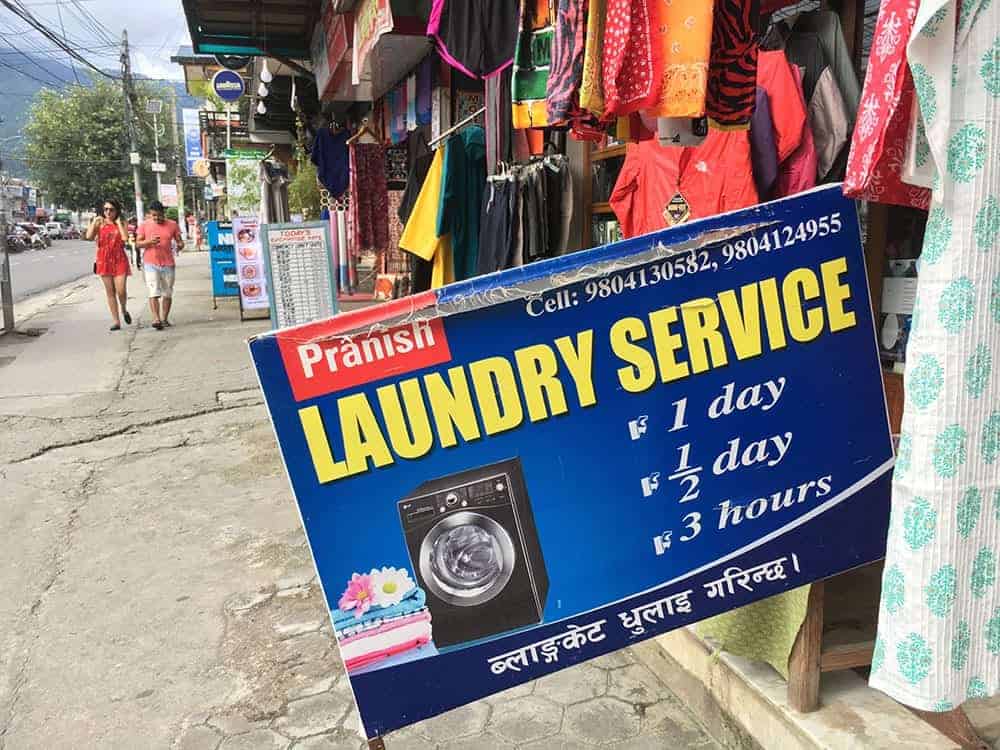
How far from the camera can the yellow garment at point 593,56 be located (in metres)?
2.21

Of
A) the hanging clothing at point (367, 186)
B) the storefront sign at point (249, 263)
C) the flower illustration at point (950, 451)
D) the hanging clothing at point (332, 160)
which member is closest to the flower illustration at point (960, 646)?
the flower illustration at point (950, 451)

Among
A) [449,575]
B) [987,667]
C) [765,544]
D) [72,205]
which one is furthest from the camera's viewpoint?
[72,205]

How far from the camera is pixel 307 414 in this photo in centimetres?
175

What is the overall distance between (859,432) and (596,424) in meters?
0.75

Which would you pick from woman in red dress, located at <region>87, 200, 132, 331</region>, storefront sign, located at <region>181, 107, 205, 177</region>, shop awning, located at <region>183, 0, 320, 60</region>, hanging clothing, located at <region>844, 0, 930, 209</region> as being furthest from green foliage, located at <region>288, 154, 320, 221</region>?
hanging clothing, located at <region>844, 0, 930, 209</region>

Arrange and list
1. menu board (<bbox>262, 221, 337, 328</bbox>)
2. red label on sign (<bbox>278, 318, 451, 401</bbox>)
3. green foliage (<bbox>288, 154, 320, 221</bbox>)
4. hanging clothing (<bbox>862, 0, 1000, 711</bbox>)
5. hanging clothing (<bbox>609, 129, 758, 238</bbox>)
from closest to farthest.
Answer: hanging clothing (<bbox>862, 0, 1000, 711</bbox>), red label on sign (<bbox>278, 318, 451, 401</bbox>), hanging clothing (<bbox>609, 129, 758, 238</bbox>), menu board (<bbox>262, 221, 337, 328</bbox>), green foliage (<bbox>288, 154, 320, 221</bbox>)

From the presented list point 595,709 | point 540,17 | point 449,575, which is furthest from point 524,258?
point 449,575

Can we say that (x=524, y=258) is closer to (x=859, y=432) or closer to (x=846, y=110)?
(x=846, y=110)

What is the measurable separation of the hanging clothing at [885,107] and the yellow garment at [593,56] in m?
0.79

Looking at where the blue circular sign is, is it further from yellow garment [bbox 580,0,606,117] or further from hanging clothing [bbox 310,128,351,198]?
yellow garment [bbox 580,0,606,117]

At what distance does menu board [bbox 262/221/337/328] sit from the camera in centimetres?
619

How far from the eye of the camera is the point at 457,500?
1.85 metres

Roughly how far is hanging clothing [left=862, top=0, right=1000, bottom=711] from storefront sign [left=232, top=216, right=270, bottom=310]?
38.0ft

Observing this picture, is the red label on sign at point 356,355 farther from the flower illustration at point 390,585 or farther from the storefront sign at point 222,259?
the storefront sign at point 222,259
